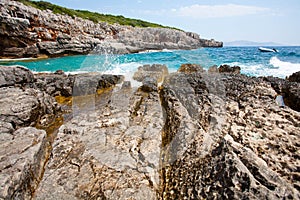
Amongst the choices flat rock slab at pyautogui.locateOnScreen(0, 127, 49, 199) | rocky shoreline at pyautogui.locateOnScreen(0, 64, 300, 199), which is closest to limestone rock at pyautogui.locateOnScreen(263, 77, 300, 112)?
rocky shoreline at pyautogui.locateOnScreen(0, 64, 300, 199)

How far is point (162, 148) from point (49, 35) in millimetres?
28019

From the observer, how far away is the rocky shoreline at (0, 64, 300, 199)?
70.3 inches

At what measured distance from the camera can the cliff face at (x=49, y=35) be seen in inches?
856

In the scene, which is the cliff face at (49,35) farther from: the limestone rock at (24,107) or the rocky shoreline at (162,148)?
the rocky shoreline at (162,148)

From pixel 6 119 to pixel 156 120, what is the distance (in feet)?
9.27

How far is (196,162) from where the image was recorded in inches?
86.2

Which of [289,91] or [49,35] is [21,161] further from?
[49,35]

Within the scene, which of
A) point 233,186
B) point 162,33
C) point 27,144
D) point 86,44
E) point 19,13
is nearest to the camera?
point 233,186

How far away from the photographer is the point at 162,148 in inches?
110

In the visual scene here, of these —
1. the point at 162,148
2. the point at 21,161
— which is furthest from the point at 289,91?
the point at 21,161

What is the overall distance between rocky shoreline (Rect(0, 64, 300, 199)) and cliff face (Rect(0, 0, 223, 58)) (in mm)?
23133

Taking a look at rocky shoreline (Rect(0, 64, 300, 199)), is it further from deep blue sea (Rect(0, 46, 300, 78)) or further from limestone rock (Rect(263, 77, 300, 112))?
deep blue sea (Rect(0, 46, 300, 78))

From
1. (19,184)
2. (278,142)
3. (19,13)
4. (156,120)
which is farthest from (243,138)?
(19,13)

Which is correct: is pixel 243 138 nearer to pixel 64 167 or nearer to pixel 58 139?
pixel 64 167
